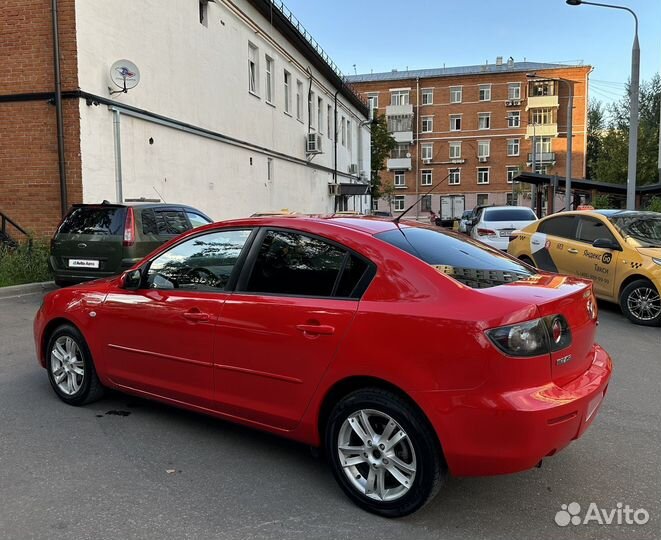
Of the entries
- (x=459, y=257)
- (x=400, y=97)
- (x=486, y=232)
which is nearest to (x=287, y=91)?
(x=486, y=232)

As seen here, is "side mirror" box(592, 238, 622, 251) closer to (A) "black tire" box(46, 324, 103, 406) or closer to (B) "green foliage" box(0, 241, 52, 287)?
(A) "black tire" box(46, 324, 103, 406)

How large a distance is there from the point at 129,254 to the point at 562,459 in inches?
270

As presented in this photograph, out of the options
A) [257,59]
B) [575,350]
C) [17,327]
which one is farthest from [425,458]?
[257,59]

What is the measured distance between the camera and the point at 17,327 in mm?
7457

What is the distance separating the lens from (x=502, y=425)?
2.61 meters

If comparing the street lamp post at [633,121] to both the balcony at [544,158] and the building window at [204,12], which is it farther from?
the balcony at [544,158]

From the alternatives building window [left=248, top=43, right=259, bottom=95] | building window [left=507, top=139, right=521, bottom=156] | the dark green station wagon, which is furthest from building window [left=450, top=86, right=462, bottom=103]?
the dark green station wagon

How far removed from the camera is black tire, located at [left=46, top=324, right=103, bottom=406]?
4441 mm

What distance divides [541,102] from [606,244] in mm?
61171

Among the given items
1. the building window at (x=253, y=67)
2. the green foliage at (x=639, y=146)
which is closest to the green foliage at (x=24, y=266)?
the building window at (x=253, y=67)

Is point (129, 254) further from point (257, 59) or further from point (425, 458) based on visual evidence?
point (257, 59)

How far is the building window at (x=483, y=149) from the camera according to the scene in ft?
218

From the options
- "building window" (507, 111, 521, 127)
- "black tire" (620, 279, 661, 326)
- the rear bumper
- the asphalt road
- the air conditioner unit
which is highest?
"building window" (507, 111, 521, 127)

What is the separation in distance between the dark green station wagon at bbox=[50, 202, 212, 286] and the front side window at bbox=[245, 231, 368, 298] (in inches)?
220
